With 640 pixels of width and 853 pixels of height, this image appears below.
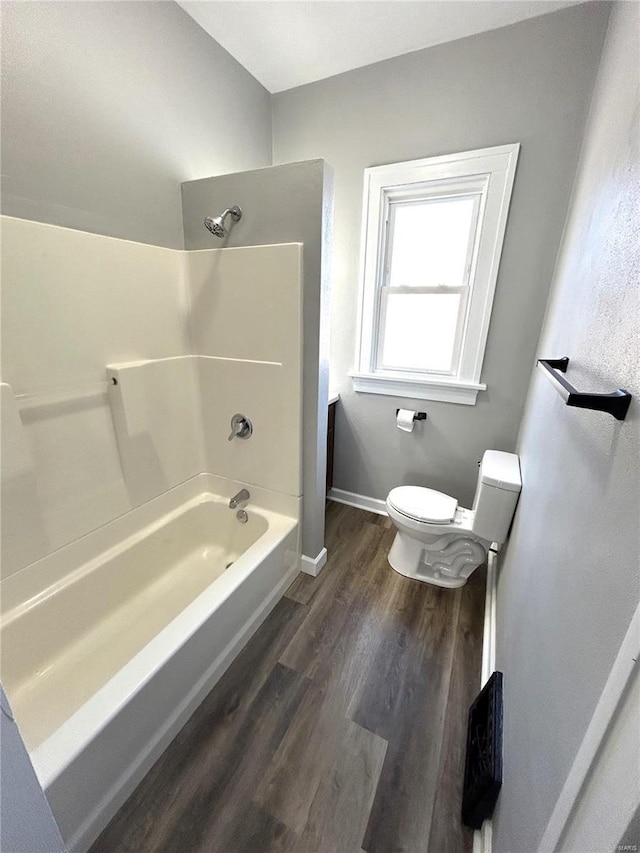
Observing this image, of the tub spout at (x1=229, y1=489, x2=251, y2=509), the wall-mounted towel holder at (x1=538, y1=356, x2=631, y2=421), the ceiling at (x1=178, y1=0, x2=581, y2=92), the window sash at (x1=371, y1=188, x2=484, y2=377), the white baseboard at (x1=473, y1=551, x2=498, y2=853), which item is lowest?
the white baseboard at (x1=473, y1=551, x2=498, y2=853)

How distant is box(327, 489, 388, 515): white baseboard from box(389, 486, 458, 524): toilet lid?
55cm

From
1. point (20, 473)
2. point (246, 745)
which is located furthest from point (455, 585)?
point (20, 473)

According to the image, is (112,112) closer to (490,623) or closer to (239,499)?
(239,499)

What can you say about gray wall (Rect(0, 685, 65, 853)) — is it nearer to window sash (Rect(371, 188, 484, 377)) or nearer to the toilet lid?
the toilet lid

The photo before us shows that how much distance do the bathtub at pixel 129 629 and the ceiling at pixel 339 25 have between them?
2235 millimetres

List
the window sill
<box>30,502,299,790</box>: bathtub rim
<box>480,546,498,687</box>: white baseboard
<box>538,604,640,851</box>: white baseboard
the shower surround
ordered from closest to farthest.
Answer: <box>538,604,640,851</box>: white baseboard
<box>30,502,299,790</box>: bathtub rim
the shower surround
<box>480,546,498,687</box>: white baseboard
the window sill

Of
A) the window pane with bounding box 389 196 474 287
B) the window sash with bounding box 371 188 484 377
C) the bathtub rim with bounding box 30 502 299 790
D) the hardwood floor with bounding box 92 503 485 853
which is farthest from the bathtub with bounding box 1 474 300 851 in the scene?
the window pane with bounding box 389 196 474 287

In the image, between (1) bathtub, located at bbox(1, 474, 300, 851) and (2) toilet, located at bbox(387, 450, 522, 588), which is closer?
(1) bathtub, located at bbox(1, 474, 300, 851)

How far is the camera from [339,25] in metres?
1.56

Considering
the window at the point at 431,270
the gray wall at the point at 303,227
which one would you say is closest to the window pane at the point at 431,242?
the window at the point at 431,270

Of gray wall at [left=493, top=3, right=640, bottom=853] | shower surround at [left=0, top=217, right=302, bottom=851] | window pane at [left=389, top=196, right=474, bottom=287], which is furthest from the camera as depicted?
window pane at [left=389, top=196, right=474, bottom=287]

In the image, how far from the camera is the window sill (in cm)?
200

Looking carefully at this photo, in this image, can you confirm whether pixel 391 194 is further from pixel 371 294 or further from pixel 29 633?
pixel 29 633

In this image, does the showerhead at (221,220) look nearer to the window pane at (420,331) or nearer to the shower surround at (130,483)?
the shower surround at (130,483)
